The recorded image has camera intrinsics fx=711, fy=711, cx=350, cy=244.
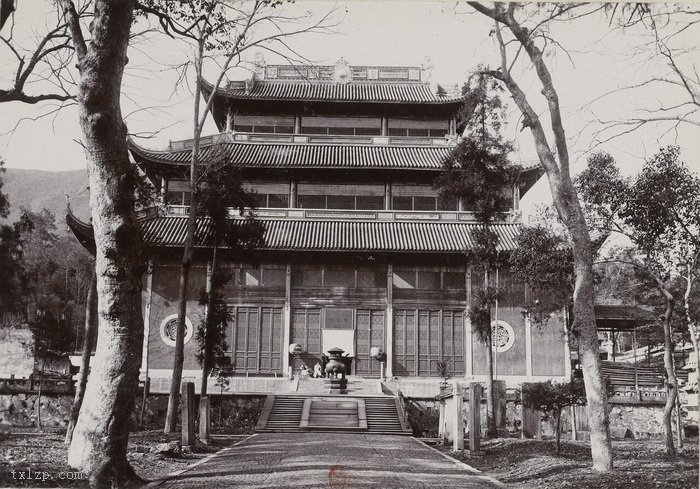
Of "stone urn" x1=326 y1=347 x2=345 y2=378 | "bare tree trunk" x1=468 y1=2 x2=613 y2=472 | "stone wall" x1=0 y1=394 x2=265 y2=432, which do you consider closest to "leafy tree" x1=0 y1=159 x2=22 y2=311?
"stone wall" x1=0 y1=394 x2=265 y2=432

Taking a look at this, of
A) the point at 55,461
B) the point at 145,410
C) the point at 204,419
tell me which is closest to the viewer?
the point at 55,461

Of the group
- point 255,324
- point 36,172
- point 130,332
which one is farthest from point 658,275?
point 36,172

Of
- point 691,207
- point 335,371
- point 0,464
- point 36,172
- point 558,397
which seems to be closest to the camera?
point 0,464

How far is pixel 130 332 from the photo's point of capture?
8211mm

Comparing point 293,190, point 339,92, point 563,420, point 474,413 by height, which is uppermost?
point 339,92

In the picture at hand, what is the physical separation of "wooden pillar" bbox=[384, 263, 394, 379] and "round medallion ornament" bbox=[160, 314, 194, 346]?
22.4 feet

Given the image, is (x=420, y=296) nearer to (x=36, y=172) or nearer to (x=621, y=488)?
(x=621, y=488)

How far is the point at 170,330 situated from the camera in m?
24.7

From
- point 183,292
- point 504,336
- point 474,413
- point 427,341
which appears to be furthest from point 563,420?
point 183,292

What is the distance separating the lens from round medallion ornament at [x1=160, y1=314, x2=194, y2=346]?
24.6 meters

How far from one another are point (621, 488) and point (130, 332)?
5854mm

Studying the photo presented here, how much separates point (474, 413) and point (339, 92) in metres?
18.6

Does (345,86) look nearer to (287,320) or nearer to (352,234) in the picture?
(352,234)

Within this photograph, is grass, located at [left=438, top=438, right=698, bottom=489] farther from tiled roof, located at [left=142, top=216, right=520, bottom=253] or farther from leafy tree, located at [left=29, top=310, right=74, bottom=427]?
leafy tree, located at [left=29, top=310, right=74, bottom=427]
